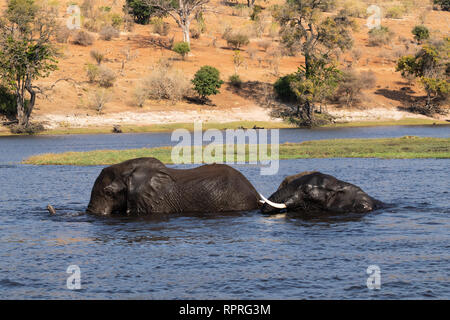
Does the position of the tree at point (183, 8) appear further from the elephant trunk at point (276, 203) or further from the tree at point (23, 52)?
the elephant trunk at point (276, 203)

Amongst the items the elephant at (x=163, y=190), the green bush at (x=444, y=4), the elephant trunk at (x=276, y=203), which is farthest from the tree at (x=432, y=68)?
the elephant at (x=163, y=190)

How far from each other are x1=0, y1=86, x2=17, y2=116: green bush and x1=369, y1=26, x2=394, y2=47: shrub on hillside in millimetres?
52923

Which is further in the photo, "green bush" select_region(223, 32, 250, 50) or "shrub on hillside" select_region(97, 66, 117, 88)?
"green bush" select_region(223, 32, 250, 50)

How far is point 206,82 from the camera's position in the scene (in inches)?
2571

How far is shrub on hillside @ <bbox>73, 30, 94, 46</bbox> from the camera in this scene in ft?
262

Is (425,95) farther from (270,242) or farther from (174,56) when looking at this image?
(270,242)

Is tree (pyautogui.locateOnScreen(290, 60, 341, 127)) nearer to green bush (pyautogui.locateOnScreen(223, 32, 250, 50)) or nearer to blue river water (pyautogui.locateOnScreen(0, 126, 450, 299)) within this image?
green bush (pyautogui.locateOnScreen(223, 32, 250, 50))

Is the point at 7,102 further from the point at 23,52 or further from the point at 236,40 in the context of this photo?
the point at 236,40

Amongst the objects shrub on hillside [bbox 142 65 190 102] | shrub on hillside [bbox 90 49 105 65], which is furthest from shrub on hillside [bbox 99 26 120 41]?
shrub on hillside [bbox 142 65 190 102]

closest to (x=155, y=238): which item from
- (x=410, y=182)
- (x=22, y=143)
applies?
(x=410, y=182)

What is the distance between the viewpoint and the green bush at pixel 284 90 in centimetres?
6729

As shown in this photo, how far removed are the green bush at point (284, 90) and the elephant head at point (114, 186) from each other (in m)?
51.9

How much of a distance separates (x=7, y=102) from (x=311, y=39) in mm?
29491
